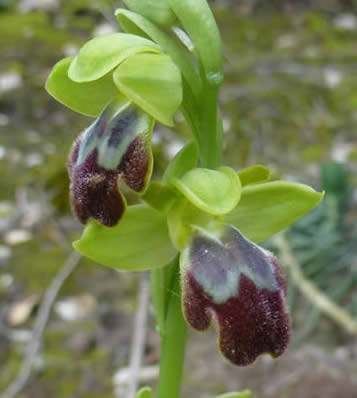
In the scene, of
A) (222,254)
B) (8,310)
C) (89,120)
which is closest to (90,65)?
(222,254)

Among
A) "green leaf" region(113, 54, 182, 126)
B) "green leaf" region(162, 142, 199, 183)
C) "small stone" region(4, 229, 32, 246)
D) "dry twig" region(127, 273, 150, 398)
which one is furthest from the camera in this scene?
"small stone" region(4, 229, 32, 246)

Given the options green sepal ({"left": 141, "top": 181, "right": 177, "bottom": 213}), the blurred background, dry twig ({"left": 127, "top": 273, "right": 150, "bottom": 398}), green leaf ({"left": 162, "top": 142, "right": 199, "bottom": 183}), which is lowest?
the blurred background

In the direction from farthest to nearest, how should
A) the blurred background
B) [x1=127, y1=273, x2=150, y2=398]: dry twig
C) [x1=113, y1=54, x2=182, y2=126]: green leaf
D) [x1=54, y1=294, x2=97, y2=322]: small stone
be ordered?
[x1=54, y1=294, x2=97, y2=322]: small stone < the blurred background < [x1=127, y1=273, x2=150, y2=398]: dry twig < [x1=113, y1=54, x2=182, y2=126]: green leaf

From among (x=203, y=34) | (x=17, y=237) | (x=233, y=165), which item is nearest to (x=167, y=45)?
(x=203, y=34)

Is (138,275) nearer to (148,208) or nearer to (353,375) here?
(353,375)

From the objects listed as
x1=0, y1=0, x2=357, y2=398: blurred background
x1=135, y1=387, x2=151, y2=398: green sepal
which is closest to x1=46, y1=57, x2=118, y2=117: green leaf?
x1=135, y1=387, x2=151, y2=398: green sepal

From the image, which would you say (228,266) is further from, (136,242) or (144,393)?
(144,393)

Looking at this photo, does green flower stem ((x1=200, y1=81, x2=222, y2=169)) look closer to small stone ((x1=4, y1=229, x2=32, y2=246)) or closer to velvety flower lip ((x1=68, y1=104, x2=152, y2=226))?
velvety flower lip ((x1=68, y1=104, x2=152, y2=226))
